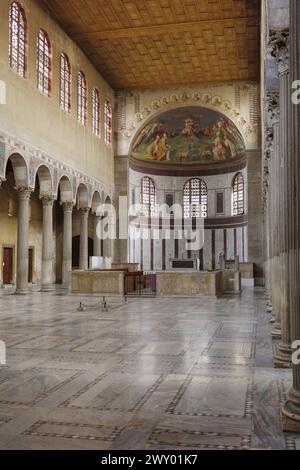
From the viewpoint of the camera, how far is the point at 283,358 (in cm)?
651

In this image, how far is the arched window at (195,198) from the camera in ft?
112

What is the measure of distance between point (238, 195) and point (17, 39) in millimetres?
17989

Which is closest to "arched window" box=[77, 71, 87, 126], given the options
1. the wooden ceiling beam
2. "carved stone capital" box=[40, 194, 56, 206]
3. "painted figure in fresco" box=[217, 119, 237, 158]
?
the wooden ceiling beam

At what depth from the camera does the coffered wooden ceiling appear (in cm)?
2089

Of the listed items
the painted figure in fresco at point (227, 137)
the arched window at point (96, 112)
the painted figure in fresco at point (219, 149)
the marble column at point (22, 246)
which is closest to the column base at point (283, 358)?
Result: the marble column at point (22, 246)

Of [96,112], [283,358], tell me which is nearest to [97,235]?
[96,112]

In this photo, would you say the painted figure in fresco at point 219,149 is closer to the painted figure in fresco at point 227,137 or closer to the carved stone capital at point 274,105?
the painted figure in fresco at point 227,137

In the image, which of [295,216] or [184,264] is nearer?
[295,216]

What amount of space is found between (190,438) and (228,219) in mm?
29477

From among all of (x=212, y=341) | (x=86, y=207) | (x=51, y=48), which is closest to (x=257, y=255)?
(x=86, y=207)

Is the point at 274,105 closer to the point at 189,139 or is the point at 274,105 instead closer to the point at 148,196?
the point at 189,139

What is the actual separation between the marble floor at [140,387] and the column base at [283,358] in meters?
0.11

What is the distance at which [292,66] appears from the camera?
453 cm
